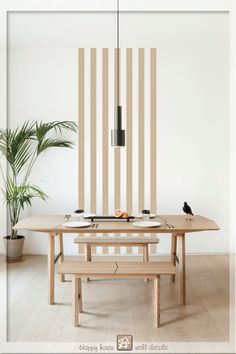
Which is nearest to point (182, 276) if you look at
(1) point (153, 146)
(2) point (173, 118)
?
(1) point (153, 146)

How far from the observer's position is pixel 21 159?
14.6 feet

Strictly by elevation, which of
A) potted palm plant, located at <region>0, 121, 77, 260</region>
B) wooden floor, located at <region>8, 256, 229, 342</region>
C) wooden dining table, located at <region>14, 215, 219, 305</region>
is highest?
potted palm plant, located at <region>0, 121, 77, 260</region>

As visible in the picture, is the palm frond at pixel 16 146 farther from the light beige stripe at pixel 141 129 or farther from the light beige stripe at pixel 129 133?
the light beige stripe at pixel 141 129

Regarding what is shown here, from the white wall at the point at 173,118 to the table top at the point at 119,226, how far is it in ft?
4.45

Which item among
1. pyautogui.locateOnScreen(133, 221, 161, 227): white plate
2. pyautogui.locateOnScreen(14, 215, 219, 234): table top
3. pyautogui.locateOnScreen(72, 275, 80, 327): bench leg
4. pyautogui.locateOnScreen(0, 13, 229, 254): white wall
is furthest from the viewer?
pyautogui.locateOnScreen(0, 13, 229, 254): white wall

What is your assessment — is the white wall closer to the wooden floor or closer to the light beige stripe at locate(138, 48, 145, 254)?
the light beige stripe at locate(138, 48, 145, 254)

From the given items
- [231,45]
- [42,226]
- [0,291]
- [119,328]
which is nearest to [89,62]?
[231,45]

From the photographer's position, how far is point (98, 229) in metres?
2.88

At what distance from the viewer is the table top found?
2.87m

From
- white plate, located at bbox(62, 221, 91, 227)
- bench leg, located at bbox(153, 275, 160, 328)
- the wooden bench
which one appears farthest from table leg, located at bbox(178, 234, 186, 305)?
white plate, located at bbox(62, 221, 91, 227)

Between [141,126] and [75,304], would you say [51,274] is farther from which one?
[141,126]

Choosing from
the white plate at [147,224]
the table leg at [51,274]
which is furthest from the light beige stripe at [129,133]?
the table leg at [51,274]

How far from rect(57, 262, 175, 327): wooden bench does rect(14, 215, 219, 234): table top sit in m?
0.27

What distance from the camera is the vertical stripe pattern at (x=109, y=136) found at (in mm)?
4672
